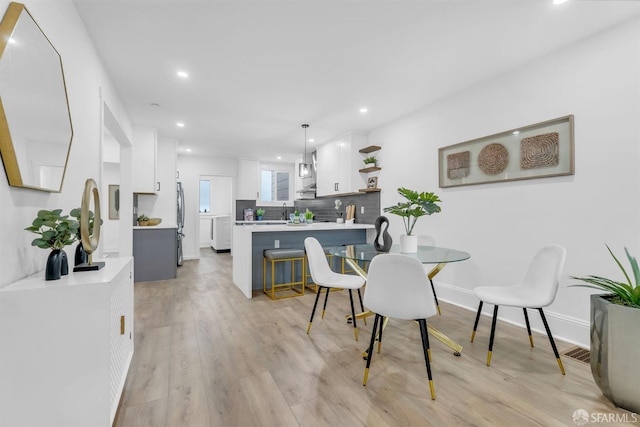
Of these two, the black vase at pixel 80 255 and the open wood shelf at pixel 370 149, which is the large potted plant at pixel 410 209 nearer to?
the black vase at pixel 80 255

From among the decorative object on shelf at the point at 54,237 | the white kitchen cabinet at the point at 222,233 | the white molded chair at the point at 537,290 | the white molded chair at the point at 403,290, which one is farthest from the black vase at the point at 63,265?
the white kitchen cabinet at the point at 222,233

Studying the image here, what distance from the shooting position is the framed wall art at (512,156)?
2.52m

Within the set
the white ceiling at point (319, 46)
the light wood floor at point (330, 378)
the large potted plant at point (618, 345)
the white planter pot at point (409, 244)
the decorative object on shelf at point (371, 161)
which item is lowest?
the light wood floor at point (330, 378)

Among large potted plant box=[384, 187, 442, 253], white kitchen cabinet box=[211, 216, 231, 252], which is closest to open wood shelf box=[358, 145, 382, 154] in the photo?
large potted plant box=[384, 187, 442, 253]

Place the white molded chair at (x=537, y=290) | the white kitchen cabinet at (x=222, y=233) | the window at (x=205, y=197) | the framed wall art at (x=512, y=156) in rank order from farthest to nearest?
the window at (x=205, y=197) < the white kitchen cabinet at (x=222, y=233) < the framed wall art at (x=512, y=156) < the white molded chair at (x=537, y=290)

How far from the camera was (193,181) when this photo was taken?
7016 millimetres

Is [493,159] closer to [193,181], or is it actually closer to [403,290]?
[403,290]

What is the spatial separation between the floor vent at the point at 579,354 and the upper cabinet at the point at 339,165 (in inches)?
132

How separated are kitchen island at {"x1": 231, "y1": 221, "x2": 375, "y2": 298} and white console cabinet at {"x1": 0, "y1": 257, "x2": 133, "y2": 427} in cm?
243

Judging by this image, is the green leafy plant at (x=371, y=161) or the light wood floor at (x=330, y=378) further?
the green leafy plant at (x=371, y=161)

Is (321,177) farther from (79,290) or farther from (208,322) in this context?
(79,290)

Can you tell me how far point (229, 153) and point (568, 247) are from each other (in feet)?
20.8

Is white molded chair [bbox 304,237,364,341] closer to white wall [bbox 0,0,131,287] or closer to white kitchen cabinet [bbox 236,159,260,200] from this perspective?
white wall [bbox 0,0,131,287]

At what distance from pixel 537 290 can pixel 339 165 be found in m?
3.65
